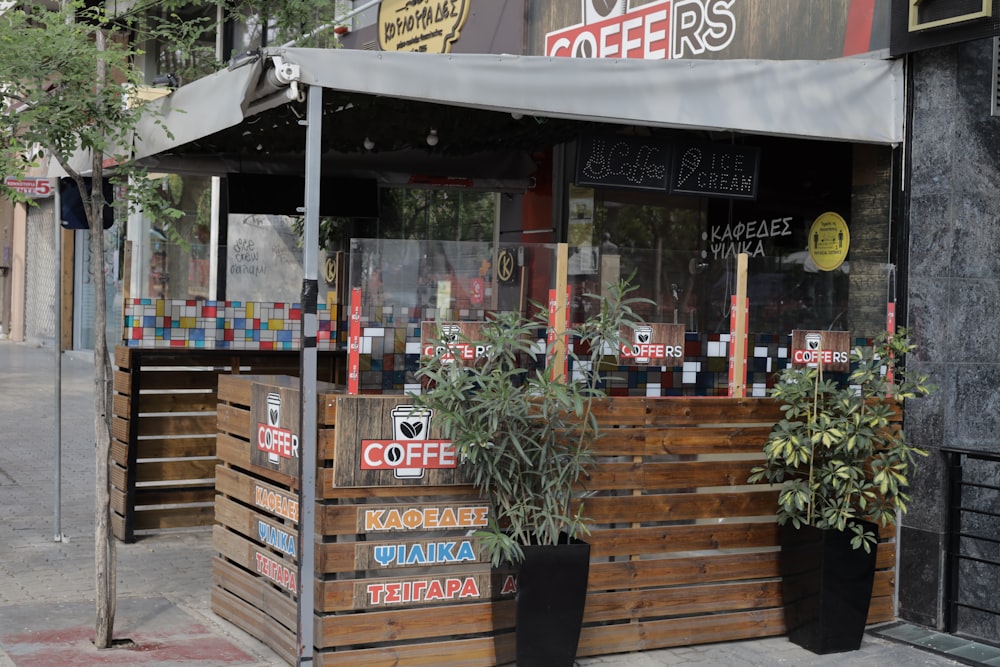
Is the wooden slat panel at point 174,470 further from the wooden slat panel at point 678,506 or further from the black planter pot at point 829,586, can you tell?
the black planter pot at point 829,586

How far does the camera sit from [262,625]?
19.9 feet

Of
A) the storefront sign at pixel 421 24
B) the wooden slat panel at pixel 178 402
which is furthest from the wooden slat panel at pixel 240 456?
the storefront sign at pixel 421 24

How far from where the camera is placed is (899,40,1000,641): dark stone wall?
262 inches

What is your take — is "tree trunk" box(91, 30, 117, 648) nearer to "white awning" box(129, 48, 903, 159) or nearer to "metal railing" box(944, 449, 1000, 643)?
"white awning" box(129, 48, 903, 159)

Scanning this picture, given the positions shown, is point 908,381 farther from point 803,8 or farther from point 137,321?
point 137,321

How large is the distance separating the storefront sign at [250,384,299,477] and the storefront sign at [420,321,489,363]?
67 cm

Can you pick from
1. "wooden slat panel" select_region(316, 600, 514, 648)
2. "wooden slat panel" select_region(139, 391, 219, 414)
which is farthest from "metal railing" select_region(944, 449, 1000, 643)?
"wooden slat panel" select_region(139, 391, 219, 414)

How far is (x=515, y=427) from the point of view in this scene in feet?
17.5

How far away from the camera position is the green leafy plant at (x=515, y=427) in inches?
207

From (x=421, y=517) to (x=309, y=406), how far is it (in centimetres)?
76

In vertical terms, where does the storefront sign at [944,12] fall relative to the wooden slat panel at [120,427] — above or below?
above

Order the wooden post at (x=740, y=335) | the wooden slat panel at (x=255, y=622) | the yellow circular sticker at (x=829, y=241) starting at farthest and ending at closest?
the yellow circular sticker at (x=829, y=241) < the wooden post at (x=740, y=335) < the wooden slat panel at (x=255, y=622)

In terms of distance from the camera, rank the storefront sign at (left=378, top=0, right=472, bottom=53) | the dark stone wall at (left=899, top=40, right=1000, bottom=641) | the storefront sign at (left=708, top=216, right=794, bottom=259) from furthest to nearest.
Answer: the storefront sign at (left=378, top=0, right=472, bottom=53), the storefront sign at (left=708, top=216, right=794, bottom=259), the dark stone wall at (left=899, top=40, right=1000, bottom=641)

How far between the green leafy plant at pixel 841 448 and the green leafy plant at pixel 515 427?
1.15m
